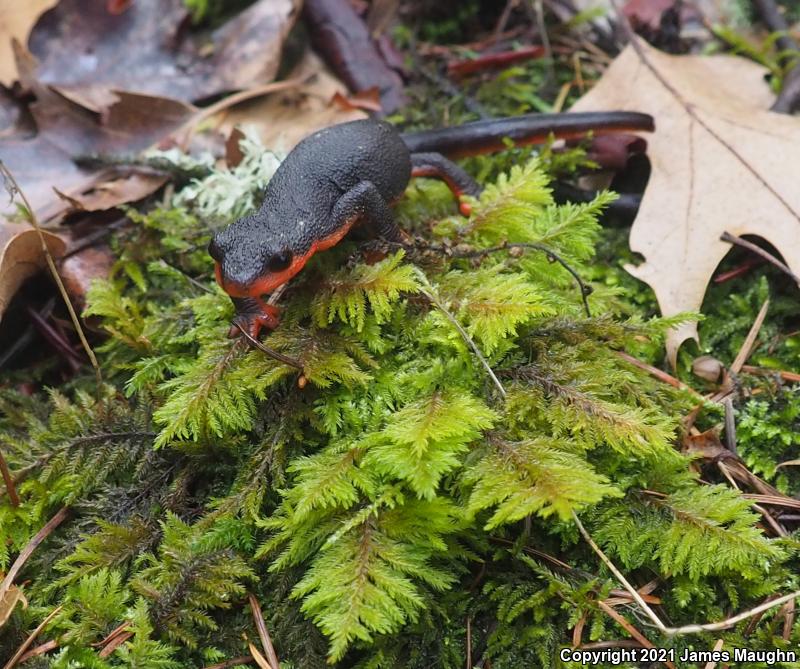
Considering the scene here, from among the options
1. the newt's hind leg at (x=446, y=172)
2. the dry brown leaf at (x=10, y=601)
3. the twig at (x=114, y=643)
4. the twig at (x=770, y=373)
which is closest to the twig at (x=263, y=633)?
the twig at (x=114, y=643)

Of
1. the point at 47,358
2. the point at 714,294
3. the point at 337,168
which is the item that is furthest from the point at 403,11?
the point at 47,358

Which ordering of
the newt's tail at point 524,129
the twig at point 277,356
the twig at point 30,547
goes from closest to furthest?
the twig at point 30,547
the twig at point 277,356
the newt's tail at point 524,129

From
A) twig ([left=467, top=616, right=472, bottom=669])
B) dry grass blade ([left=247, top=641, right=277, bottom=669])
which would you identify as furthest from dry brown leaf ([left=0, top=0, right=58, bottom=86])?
twig ([left=467, top=616, right=472, bottom=669])

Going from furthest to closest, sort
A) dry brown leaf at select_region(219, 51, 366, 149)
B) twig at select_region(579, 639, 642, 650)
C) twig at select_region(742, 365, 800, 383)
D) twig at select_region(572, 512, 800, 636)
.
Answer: dry brown leaf at select_region(219, 51, 366, 149)
twig at select_region(742, 365, 800, 383)
twig at select_region(579, 639, 642, 650)
twig at select_region(572, 512, 800, 636)

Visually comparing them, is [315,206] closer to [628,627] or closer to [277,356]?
[277,356]

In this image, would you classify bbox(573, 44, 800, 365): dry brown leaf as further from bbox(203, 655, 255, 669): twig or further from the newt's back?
bbox(203, 655, 255, 669): twig

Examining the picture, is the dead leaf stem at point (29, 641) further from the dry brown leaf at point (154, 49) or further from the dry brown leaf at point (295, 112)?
the dry brown leaf at point (154, 49)

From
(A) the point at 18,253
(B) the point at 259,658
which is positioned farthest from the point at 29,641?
(A) the point at 18,253

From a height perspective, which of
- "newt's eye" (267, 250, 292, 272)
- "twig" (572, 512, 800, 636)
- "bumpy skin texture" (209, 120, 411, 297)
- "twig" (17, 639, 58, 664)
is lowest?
"twig" (17, 639, 58, 664)
